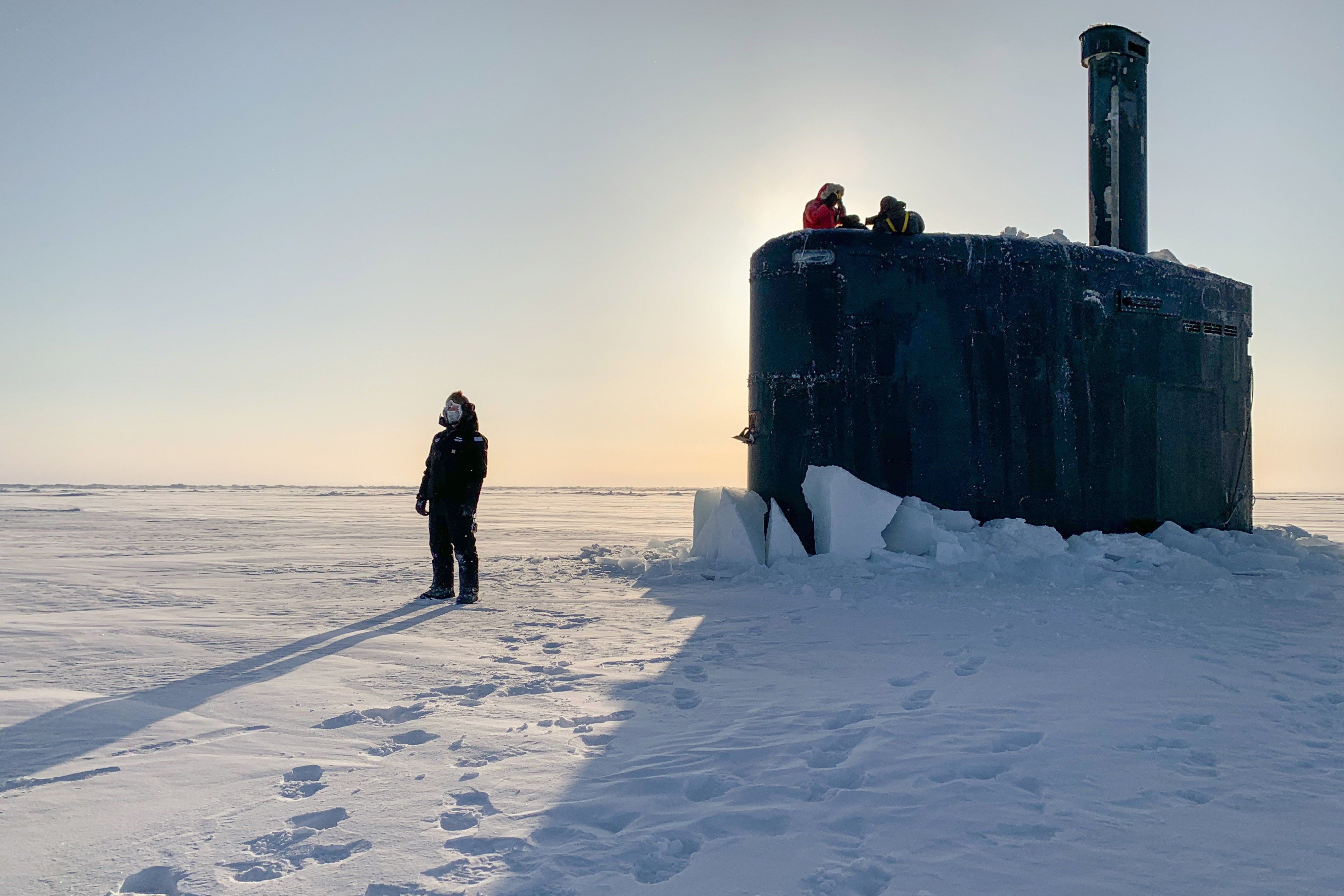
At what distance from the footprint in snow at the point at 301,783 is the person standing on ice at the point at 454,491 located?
3.70m

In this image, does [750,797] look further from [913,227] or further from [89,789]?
[913,227]

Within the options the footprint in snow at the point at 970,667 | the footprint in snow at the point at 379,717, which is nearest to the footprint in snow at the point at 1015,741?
the footprint in snow at the point at 970,667

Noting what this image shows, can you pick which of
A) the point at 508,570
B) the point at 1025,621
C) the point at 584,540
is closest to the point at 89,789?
the point at 1025,621

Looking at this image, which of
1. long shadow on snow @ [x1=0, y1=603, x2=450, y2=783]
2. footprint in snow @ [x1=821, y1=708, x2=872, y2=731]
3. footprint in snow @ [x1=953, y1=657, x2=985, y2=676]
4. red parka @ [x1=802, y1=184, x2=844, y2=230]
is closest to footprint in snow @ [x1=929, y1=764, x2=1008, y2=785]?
footprint in snow @ [x1=821, y1=708, x2=872, y2=731]

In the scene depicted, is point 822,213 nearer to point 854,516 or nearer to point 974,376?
point 974,376

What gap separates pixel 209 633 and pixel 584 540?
724 centimetres

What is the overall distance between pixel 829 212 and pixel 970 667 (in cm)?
467

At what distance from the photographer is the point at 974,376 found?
272 inches

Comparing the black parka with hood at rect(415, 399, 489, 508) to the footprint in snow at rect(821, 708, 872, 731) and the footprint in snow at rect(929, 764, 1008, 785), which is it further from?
A: the footprint in snow at rect(929, 764, 1008, 785)

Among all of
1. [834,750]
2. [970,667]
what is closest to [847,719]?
[834,750]

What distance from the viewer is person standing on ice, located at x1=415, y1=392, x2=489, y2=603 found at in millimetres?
6316

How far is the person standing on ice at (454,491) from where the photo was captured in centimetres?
632

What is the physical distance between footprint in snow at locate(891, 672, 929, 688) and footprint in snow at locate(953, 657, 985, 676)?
0.16 m

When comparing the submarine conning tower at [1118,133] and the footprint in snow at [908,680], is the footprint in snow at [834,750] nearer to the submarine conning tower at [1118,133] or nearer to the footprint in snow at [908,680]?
the footprint in snow at [908,680]
